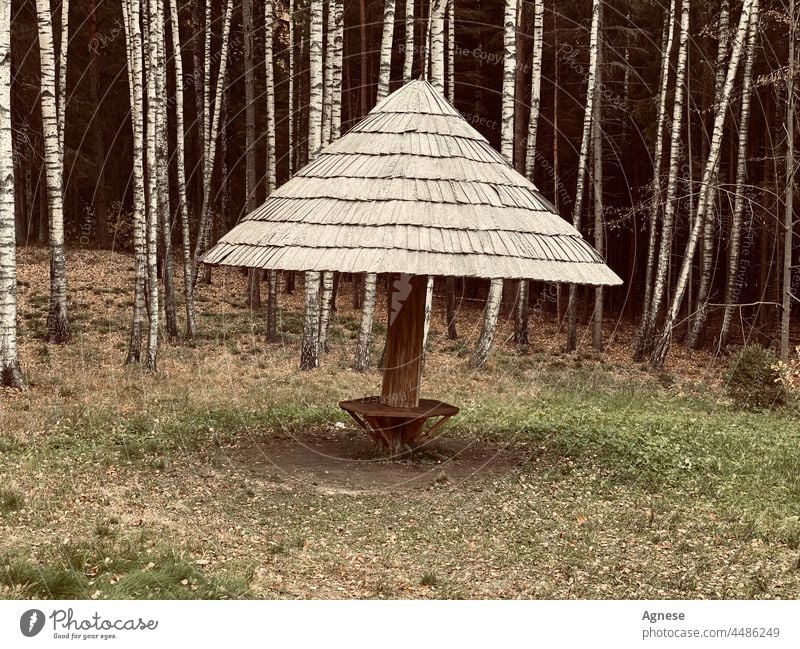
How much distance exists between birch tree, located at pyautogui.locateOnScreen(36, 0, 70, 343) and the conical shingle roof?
682cm

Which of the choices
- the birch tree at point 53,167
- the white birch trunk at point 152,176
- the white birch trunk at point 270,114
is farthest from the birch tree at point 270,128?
the birch tree at point 53,167

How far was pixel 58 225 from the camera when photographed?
693 inches

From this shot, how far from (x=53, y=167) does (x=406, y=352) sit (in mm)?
8588

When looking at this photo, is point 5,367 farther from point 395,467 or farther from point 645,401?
point 645,401

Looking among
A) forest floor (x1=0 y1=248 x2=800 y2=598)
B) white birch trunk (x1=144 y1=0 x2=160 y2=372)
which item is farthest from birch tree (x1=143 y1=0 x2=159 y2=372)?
forest floor (x1=0 y1=248 x2=800 y2=598)

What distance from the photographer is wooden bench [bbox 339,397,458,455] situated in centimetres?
1070

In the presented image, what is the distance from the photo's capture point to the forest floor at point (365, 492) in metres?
7.42

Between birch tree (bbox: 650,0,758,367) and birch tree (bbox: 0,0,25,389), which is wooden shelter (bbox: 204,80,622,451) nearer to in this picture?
birch tree (bbox: 0,0,25,389)

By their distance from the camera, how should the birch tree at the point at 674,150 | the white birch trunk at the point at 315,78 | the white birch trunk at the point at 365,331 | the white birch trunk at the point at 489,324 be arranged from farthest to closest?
the birch tree at the point at 674,150, the white birch trunk at the point at 489,324, the white birch trunk at the point at 365,331, the white birch trunk at the point at 315,78

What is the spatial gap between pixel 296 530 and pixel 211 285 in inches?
908

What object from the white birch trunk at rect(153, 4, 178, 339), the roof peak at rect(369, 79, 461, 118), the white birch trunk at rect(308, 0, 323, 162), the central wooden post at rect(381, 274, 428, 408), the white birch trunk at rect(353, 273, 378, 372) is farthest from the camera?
the white birch trunk at rect(353, 273, 378, 372)

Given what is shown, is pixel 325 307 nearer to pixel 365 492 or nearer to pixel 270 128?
pixel 270 128

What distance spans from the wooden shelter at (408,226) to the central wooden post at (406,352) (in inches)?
0.5

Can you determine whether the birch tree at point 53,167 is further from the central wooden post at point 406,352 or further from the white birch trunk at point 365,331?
the central wooden post at point 406,352
